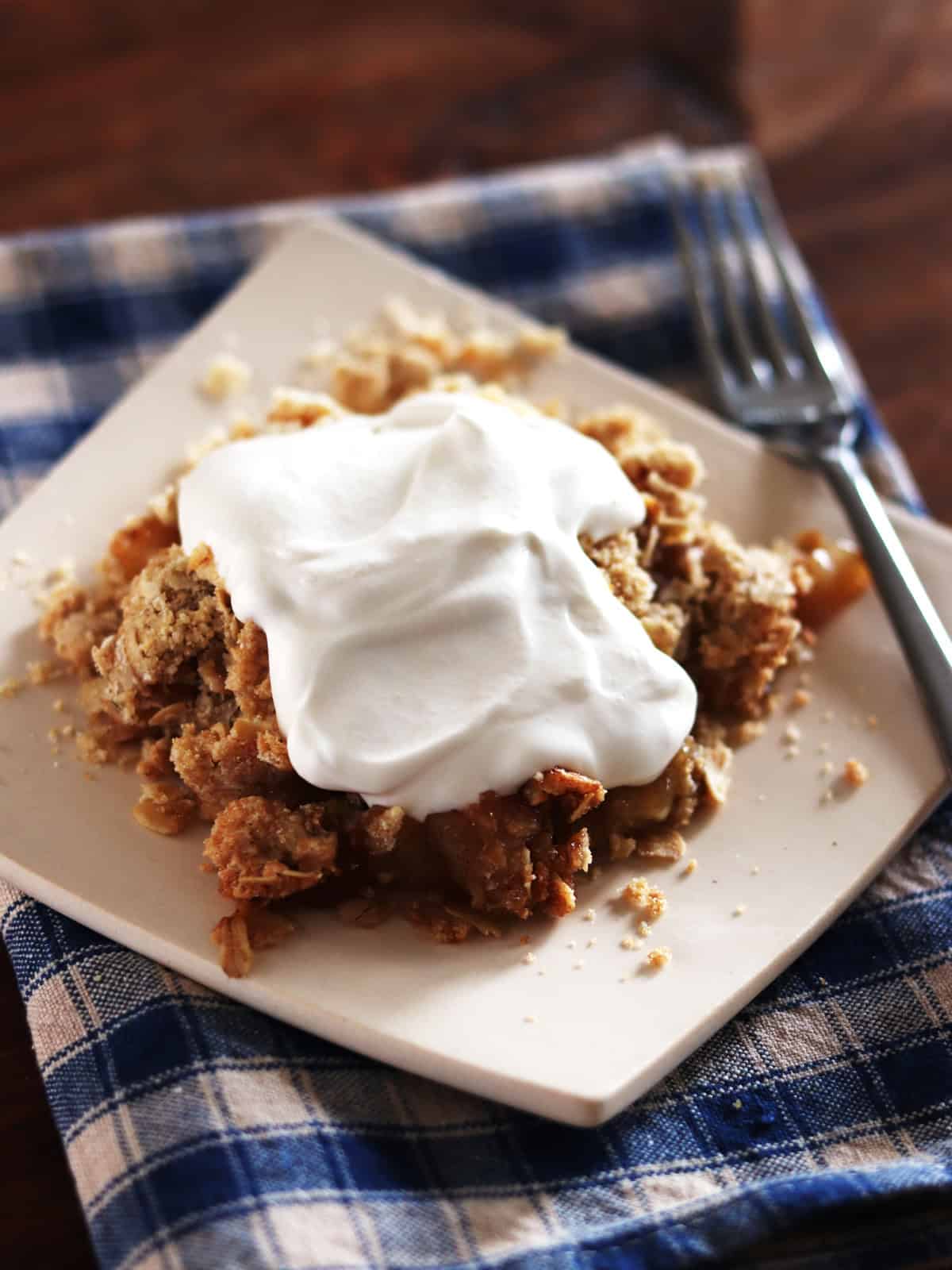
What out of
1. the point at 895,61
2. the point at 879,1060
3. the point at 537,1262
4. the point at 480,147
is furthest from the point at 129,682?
the point at 895,61

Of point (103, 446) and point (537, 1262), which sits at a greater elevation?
point (103, 446)

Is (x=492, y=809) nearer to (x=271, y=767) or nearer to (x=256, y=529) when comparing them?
(x=271, y=767)

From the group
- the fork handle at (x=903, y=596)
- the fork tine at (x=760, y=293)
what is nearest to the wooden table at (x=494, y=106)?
the fork tine at (x=760, y=293)

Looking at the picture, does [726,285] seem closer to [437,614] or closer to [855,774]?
[855,774]

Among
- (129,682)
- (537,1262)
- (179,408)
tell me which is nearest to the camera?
(537,1262)

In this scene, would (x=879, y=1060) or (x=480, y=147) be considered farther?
A: (x=480, y=147)

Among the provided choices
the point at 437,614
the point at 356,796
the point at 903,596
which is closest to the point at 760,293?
the point at 903,596

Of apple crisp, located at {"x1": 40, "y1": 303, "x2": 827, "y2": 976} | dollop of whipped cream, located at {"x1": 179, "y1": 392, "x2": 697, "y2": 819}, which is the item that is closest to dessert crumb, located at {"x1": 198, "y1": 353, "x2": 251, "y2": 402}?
apple crisp, located at {"x1": 40, "y1": 303, "x2": 827, "y2": 976}
